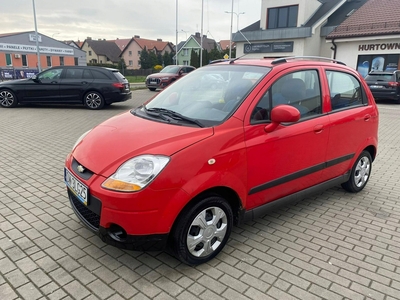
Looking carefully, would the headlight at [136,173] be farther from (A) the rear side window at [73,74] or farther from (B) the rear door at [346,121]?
(A) the rear side window at [73,74]

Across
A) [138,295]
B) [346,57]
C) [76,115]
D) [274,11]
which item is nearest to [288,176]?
[138,295]

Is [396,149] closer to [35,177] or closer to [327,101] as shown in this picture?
[327,101]

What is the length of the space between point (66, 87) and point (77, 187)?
10.2m

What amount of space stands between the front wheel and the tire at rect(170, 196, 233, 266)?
10364mm

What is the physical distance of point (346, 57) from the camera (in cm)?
2475

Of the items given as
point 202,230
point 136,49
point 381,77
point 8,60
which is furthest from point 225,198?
point 136,49

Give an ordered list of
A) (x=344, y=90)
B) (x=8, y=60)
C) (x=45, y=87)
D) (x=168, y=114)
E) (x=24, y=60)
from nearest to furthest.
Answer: (x=168, y=114) < (x=344, y=90) < (x=45, y=87) < (x=8, y=60) < (x=24, y=60)

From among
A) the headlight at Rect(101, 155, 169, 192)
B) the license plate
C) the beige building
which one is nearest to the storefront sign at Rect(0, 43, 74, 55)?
the beige building

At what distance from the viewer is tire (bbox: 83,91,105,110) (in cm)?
1218

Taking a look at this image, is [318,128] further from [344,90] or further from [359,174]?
[359,174]

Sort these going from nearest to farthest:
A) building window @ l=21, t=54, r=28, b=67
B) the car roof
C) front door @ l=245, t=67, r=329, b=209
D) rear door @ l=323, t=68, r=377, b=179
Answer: front door @ l=245, t=67, r=329, b=209 → the car roof → rear door @ l=323, t=68, r=377, b=179 → building window @ l=21, t=54, r=28, b=67

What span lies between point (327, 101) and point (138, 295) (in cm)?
292

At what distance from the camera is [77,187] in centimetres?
288

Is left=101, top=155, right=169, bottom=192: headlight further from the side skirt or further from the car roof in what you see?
the car roof
